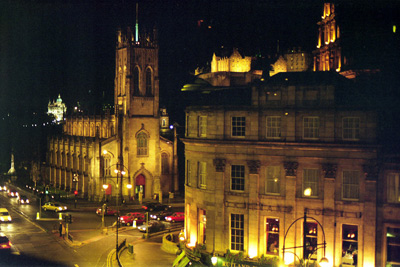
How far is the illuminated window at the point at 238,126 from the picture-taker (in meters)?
41.1

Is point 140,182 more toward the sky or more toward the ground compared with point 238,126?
more toward the ground

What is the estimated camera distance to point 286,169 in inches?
1553

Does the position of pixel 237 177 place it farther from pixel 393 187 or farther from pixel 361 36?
pixel 361 36

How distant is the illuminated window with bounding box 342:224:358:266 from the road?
19.6 m

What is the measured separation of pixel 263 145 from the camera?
40031mm

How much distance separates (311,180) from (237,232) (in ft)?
23.7

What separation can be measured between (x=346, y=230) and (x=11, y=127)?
12698 cm

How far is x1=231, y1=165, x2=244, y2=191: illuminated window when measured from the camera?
135 ft

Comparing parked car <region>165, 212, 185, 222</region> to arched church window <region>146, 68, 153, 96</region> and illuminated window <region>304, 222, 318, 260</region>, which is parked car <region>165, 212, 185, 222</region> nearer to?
illuminated window <region>304, 222, 318, 260</region>

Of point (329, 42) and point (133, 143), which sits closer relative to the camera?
point (329, 42)

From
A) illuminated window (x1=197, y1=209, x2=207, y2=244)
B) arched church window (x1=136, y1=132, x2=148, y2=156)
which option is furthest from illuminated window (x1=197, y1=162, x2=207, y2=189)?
arched church window (x1=136, y1=132, x2=148, y2=156)

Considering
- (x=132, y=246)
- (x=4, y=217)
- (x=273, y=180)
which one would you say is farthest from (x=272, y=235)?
(x=4, y=217)

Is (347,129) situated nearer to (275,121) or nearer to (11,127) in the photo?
(275,121)

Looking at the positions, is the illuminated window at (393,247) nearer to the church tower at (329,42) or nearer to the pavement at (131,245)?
the pavement at (131,245)
